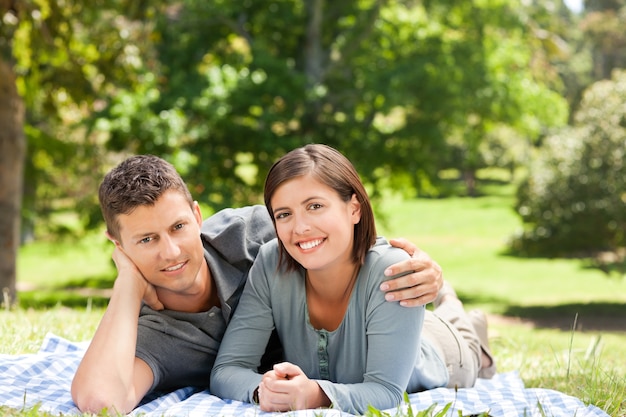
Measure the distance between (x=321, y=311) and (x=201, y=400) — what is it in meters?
0.64

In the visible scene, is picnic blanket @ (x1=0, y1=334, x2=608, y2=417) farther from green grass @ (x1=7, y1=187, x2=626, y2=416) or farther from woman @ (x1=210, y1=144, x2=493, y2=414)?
green grass @ (x1=7, y1=187, x2=626, y2=416)

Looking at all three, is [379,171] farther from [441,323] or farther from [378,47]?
[441,323]

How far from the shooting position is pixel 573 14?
5609 cm

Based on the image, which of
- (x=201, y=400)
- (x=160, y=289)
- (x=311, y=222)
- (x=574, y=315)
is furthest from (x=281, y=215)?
(x=574, y=315)

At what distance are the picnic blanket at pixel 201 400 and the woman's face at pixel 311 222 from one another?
64cm

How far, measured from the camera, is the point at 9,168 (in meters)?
10.1

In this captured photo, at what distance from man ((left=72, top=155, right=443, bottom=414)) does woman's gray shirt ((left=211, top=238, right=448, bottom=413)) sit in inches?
4.6

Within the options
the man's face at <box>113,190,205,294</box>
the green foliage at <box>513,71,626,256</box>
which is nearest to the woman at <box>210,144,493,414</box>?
the man's face at <box>113,190,205,294</box>

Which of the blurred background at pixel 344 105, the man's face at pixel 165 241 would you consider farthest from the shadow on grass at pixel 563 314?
the man's face at pixel 165 241

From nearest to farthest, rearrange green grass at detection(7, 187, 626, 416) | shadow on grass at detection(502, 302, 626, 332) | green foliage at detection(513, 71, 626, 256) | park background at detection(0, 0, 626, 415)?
1. green grass at detection(7, 187, 626, 416)
2. park background at detection(0, 0, 626, 415)
3. green foliage at detection(513, 71, 626, 256)
4. shadow on grass at detection(502, 302, 626, 332)

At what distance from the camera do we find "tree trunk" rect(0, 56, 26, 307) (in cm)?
1003

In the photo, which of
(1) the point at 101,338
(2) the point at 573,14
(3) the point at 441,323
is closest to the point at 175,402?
(1) the point at 101,338

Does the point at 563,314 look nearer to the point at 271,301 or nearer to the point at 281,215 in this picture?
the point at 271,301

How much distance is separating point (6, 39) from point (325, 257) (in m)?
8.22
